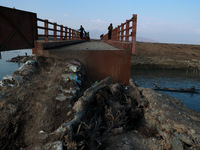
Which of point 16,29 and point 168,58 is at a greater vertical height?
point 16,29

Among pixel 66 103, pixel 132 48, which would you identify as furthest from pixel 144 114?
pixel 66 103

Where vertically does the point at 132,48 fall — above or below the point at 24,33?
below

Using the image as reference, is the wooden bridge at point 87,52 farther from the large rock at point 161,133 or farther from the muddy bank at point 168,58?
the muddy bank at point 168,58

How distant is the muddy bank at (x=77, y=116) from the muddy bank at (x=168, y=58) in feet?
131

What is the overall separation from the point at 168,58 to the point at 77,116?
49.8m

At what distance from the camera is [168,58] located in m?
47.1

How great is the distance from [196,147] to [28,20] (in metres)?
8.80

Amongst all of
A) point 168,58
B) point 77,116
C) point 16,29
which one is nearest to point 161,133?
point 77,116

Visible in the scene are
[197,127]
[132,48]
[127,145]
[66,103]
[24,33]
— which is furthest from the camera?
[197,127]

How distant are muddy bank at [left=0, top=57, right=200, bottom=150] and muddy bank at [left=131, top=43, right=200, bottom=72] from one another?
131 feet

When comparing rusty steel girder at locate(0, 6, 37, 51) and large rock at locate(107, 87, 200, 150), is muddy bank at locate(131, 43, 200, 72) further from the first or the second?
rusty steel girder at locate(0, 6, 37, 51)

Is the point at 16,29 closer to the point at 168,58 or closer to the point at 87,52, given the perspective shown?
the point at 87,52

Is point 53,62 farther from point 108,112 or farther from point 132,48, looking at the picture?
point 132,48

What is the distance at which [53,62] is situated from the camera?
20.3 ft
